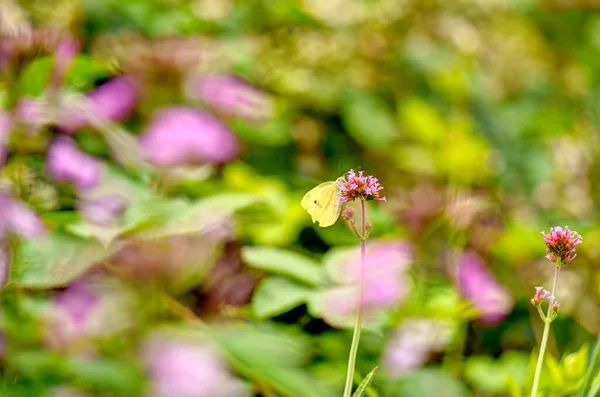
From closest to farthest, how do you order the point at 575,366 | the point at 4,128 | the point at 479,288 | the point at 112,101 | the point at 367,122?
the point at 575,366, the point at 4,128, the point at 479,288, the point at 112,101, the point at 367,122

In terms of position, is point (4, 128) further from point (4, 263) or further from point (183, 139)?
point (183, 139)

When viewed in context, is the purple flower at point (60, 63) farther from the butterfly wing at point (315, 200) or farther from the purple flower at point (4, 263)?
the butterfly wing at point (315, 200)

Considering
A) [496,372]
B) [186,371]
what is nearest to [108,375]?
[186,371]

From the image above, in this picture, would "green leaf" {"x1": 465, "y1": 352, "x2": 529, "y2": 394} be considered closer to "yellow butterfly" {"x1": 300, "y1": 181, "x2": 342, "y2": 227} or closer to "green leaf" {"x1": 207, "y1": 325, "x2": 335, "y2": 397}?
"green leaf" {"x1": 207, "y1": 325, "x2": 335, "y2": 397}

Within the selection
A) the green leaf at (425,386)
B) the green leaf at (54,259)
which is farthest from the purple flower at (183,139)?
the green leaf at (425,386)

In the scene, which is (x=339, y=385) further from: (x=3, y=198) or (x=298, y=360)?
(x=3, y=198)

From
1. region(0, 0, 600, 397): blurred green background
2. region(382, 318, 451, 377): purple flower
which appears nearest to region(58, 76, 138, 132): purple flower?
region(0, 0, 600, 397): blurred green background
